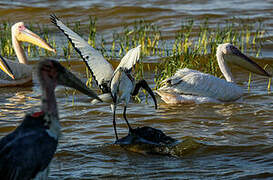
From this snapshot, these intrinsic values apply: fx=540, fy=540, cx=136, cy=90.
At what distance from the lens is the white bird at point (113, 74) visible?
5.71 meters

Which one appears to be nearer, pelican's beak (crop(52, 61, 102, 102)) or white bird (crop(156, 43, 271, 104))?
pelican's beak (crop(52, 61, 102, 102))

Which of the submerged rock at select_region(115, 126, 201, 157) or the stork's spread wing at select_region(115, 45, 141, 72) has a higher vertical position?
Answer: the stork's spread wing at select_region(115, 45, 141, 72)

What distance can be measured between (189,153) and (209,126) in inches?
45.0

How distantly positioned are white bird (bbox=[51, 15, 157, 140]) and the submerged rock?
0.14 metres

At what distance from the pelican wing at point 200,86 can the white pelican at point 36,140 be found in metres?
3.84

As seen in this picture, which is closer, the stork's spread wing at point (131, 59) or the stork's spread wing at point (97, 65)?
the stork's spread wing at point (131, 59)

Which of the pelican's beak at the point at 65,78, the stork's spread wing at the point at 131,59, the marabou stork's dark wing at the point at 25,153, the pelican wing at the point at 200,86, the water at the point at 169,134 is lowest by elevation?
the water at the point at 169,134

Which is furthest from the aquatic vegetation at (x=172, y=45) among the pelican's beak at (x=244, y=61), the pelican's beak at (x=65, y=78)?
the pelican's beak at (x=65, y=78)

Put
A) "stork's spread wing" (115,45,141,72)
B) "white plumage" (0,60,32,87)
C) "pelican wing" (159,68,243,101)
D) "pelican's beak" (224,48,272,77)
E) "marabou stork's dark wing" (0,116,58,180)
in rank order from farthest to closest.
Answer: "white plumage" (0,60,32,87) → "pelican's beak" (224,48,272,77) → "pelican wing" (159,68,243,101) → "stork's spread wing" (115,45,141,72) → "marabou stork's dark wing" (0,116,58,180)

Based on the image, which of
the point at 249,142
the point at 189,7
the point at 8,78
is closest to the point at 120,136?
the point at 249,142

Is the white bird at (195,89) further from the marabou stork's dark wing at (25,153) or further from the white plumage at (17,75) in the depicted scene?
the marabou stork's dark wing at (25,153)

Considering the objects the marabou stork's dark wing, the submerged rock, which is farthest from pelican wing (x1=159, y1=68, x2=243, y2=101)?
the marabou stork's dark wing

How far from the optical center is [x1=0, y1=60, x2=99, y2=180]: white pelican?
12.5 feet

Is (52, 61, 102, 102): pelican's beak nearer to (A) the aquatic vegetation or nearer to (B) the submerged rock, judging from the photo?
(B) the submerged rock
